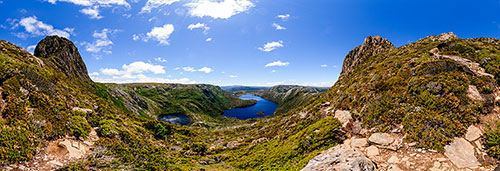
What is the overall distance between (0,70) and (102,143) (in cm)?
1165

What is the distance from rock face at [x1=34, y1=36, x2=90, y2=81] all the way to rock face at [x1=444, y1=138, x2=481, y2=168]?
96.1 meters

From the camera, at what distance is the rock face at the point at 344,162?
10.4 meters

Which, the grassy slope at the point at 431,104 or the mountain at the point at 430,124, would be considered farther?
the grassy slope at the point at 431,104

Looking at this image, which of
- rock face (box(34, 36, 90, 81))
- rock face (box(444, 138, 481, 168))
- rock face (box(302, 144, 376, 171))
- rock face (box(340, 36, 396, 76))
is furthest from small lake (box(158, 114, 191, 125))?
rock face (box(444, 138, 481, 168))

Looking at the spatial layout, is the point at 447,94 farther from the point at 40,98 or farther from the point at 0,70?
the point at 0,70

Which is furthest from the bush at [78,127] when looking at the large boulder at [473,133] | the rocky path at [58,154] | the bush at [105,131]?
the large boulder at [473,133]

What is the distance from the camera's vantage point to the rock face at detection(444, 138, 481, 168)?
894cm

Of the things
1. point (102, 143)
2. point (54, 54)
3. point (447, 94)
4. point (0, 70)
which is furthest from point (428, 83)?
point (54, 54)

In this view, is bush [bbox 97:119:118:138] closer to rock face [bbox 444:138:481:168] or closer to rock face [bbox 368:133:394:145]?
rock face [bbox 368:133:394:145]

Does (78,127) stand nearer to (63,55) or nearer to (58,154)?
(58,154)

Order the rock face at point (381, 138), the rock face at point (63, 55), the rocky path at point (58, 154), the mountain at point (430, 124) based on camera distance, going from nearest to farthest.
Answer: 1. the mountain at point (430, 124)
2. the rocky path at point (58, 154)
3. the rock face at point (381, 138)
4. the rock face at point (63, 55)

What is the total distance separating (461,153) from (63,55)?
11657 centimetres

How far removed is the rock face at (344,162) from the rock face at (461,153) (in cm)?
424

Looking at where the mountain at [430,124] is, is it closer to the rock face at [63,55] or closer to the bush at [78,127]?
the bush at [78,127]
